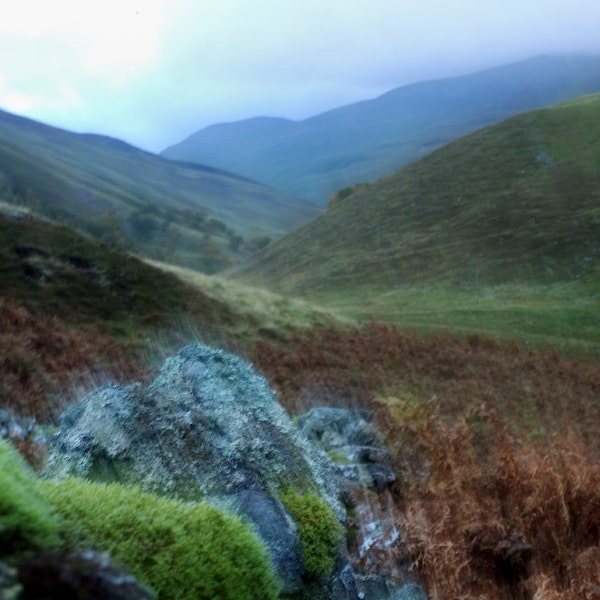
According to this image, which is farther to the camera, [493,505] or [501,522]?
[493,505]

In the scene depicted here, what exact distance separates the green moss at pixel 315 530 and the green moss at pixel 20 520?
7.11 ft

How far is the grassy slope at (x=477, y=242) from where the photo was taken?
4584 centimetres

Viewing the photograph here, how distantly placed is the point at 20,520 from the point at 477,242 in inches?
2641

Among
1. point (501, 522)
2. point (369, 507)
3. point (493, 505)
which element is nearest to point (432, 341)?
point (493, 505)

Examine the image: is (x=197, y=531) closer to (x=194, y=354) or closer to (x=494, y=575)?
(x=194, y=354)

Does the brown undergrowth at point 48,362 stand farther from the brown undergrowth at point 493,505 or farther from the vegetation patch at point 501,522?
the vegetation patch at point 501,522

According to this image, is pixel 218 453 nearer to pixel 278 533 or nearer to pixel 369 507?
pixel 278 533

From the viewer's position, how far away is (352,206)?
3472 inches

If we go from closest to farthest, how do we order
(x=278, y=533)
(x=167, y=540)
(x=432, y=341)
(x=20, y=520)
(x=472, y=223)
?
(x=20, y=520)
(x=167, y=540)
(x=278, y=533)
(x=432, y=341)
(x=472, y=223)

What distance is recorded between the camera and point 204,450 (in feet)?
14.5

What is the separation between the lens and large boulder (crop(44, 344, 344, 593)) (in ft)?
13.3

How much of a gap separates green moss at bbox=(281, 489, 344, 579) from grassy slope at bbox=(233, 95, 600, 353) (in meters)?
31.7

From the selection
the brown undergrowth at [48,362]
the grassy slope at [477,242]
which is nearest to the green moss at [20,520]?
the brown undergrowth at [48,362]

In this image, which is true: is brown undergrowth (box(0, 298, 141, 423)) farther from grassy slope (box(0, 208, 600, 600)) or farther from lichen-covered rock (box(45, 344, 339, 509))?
lichen-covered rock (box(45, 344, 339, 509))
